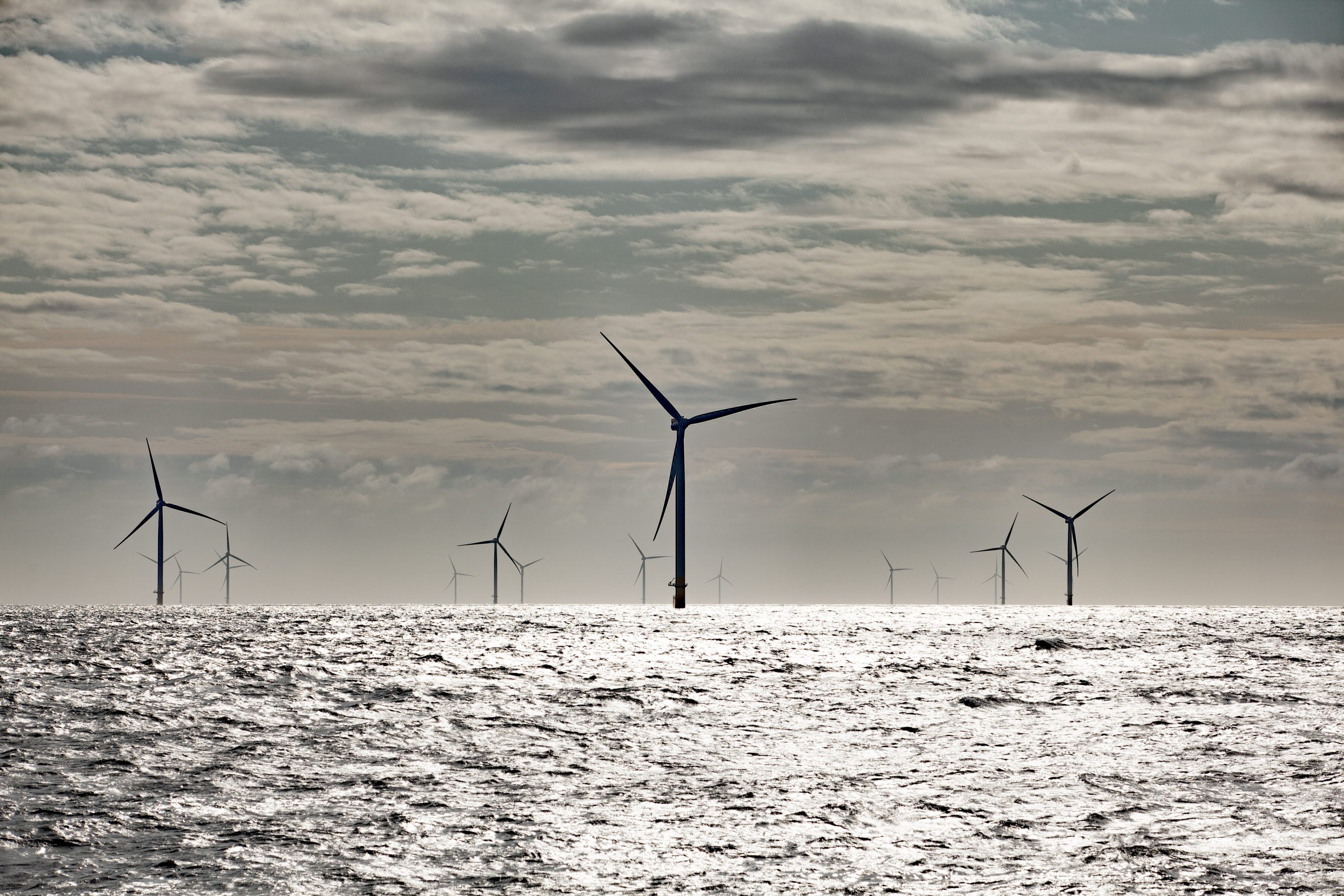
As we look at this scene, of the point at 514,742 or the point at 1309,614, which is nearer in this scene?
the point at 514,742

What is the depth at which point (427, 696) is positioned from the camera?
48.0 metres

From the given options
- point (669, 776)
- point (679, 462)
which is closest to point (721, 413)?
point (679, 462)

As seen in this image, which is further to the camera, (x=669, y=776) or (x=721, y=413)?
Result: (x=721, y=413)

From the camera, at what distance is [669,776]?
3219 cm

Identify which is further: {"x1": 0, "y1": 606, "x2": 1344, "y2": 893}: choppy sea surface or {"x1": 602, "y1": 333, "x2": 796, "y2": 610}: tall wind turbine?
{"x1": 602, "y1": 333, "x2": 796, "y2": 610}: tall wind turbine

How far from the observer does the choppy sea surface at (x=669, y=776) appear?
22734 mm

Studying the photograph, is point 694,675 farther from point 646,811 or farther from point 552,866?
point 552,866

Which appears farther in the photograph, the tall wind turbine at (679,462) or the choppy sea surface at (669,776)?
the tall wind turbine at (679,462)

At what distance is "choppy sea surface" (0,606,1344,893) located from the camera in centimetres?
2273

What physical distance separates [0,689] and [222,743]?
19233 mm

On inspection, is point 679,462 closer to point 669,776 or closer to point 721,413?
point 721,413

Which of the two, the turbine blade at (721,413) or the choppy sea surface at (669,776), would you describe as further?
the turbine blade at (721,413)

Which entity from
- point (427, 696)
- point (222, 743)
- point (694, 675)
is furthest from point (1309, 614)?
point (222, 743)

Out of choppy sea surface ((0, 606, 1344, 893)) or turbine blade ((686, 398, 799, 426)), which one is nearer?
choppy sea surface ((0, 606, 1344, 893))
